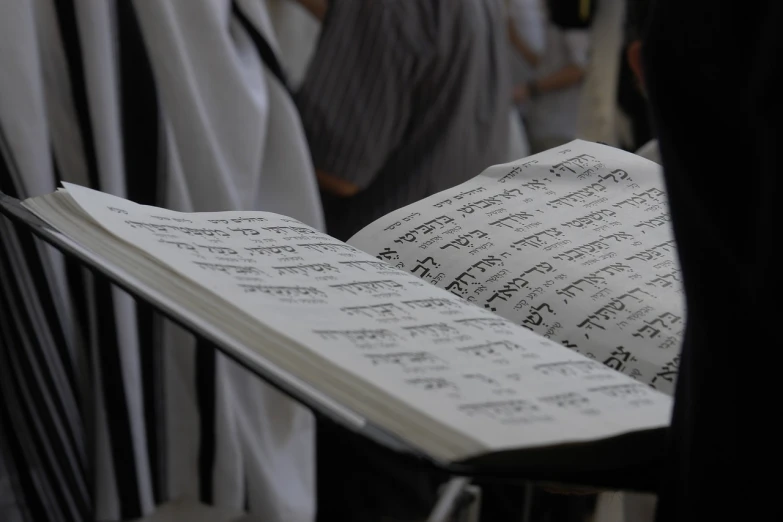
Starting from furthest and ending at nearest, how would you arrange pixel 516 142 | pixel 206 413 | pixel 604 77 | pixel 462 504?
pixel 516 142 < pixel 604 77 < pixel 462 504 < pixel 206 413

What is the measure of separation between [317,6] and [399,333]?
3.35ft

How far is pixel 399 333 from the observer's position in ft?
0.92

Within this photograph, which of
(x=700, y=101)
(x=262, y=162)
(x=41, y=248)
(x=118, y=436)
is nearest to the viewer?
(x=700, y=101)

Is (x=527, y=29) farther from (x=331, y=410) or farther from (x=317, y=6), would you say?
(x=331, y=410)

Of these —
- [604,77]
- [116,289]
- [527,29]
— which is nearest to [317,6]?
[604,77]

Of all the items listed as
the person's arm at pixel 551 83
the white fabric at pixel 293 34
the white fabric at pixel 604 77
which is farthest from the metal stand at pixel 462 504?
the person's arm at pixel 551 83

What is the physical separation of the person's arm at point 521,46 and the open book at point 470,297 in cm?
179

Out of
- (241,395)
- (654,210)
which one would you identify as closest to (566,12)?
(241,395)

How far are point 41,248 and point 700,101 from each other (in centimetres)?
55

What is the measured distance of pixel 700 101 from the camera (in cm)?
22

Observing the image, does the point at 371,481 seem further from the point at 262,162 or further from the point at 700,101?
the point at 700,101

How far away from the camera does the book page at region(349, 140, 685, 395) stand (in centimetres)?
35

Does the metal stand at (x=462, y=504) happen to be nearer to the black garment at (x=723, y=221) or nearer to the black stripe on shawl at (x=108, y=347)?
the black stripe on shawl at (x=108, y=347)

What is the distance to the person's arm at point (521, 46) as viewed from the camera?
7.21ft
